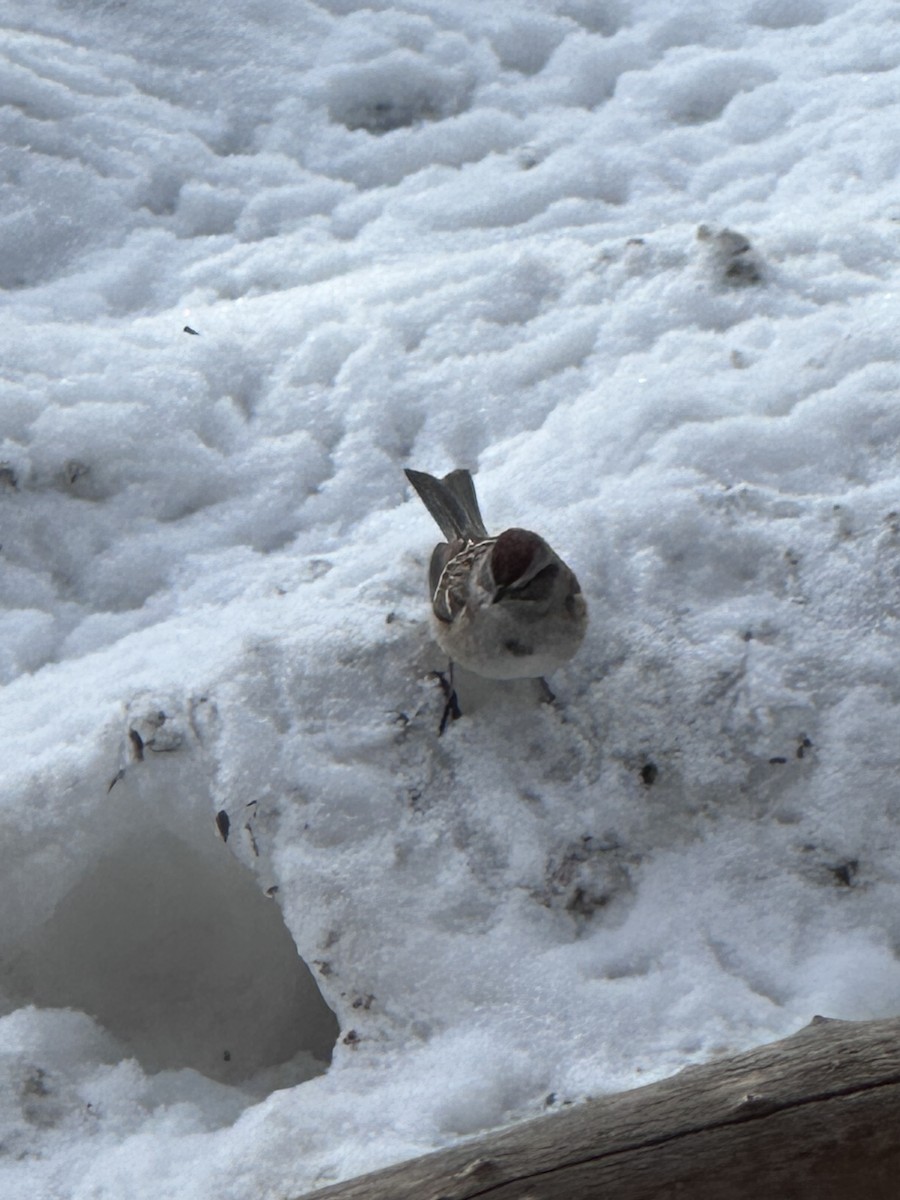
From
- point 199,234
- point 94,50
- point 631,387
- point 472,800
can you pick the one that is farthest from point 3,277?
point 472,800

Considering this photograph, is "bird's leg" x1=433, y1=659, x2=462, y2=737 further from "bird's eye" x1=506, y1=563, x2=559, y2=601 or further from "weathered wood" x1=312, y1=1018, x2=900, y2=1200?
"weathered wood" x1=312, y1=1018, x2=900, y2=1200

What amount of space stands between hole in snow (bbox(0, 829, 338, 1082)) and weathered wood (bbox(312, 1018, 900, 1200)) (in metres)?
0.85

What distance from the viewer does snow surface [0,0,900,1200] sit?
229 cm

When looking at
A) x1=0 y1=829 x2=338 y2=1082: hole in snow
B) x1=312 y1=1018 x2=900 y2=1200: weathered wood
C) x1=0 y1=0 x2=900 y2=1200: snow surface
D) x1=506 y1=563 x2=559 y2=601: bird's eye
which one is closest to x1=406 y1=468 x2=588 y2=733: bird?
x1=506 y1=563 x2=559 y2=601: bird's eye

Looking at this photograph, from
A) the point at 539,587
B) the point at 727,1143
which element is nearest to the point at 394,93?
the point at 539,587

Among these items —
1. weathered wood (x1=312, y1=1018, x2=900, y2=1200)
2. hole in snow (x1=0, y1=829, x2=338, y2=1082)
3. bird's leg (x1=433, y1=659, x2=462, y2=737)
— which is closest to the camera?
weathered wood (x1=312, y1=1018, x2=900, y2=1200)

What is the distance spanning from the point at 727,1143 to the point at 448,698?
1.32 metres

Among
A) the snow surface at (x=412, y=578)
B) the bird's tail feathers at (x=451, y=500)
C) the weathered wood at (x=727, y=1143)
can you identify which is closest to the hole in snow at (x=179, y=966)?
the snow surface at (x=412, y=578)

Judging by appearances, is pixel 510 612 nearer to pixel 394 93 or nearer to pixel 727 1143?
pixel 727 1143

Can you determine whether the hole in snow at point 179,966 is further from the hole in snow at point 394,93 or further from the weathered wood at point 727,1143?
the hole in snow at point 394,93

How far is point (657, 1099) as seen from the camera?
5.69 feet

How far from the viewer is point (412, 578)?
3.08 meters

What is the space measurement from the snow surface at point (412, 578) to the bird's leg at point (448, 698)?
0.16ft

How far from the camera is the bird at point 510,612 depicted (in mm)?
2621
